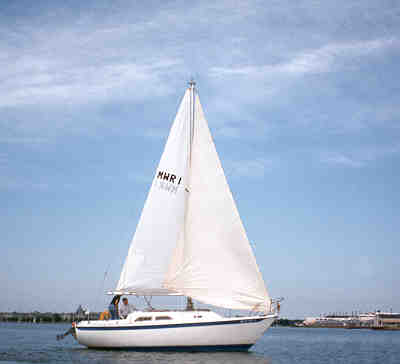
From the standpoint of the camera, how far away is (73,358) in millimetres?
28344

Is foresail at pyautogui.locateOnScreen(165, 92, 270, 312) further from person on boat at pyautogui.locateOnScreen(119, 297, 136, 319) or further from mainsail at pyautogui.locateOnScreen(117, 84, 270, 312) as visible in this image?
person on boat at pyautogui.locateOnScreen(119, 297, 136, 319)

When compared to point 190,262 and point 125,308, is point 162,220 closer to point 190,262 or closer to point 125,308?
point 190,262

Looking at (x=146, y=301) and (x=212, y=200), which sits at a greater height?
(x=212, y=200)

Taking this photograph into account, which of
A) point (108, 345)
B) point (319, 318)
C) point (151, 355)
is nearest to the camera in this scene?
point (151, 355)

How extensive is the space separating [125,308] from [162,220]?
213 inches

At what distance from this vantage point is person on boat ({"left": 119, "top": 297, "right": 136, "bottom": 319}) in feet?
100

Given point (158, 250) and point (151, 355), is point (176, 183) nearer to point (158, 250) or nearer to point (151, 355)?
point (158, 250)

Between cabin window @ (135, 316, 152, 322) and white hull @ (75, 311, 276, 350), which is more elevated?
cabin window @ (135, 316, 152, 322)

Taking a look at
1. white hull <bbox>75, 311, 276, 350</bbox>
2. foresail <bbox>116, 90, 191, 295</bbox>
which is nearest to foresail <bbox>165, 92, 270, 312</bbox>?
foresail <bbox>116, 90, 191, 295</bbox>

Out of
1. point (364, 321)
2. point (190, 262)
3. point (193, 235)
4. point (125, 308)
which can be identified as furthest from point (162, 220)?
point (364, 321)

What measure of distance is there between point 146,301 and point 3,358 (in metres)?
7.97

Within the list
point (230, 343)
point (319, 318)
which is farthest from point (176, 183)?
point (319, 318)

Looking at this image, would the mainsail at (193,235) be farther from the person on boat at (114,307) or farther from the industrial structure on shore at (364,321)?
the industrial structure on shore at (364,321)

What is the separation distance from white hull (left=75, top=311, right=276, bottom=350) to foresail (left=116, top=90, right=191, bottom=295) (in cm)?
209
